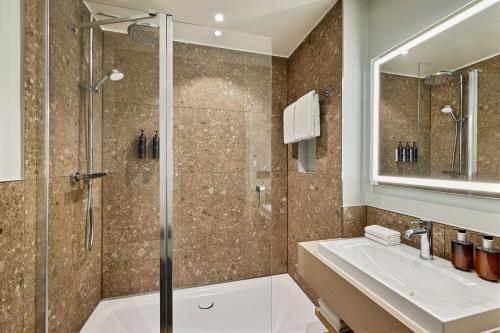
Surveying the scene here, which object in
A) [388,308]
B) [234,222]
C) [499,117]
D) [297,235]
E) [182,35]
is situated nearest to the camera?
[388,308]

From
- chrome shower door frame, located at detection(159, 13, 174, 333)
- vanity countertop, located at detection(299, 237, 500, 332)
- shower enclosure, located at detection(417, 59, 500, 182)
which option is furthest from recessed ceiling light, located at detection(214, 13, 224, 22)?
vanity countertop, located at detection(299, 237, 500, 332)

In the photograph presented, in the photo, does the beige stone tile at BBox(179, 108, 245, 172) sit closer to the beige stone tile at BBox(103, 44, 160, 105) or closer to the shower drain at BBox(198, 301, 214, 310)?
the beige stone tile at BBox(103, 44, 160, 105)

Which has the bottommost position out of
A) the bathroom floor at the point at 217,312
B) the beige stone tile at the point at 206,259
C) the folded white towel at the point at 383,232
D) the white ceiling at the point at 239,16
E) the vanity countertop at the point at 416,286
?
the bathroom floor at the point at 217,312

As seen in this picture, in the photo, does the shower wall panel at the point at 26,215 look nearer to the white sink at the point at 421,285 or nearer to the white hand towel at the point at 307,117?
the white sink at the point at 421,285

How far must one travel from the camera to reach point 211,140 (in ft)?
4.84

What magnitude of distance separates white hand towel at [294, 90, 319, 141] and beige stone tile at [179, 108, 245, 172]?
53 cm

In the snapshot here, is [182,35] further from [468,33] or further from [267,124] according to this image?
[468,33]

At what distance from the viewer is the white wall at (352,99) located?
4.89ft

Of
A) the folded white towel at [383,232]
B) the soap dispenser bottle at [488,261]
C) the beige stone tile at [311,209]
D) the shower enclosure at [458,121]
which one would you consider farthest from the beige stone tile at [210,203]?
the soap dispenser bottle at [488,261]

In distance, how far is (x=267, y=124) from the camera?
5.60 ft

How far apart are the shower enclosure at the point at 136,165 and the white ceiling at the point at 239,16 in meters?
0.02

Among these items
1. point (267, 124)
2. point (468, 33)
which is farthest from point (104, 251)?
point (468, 33)

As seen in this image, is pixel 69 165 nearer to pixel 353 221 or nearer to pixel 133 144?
pixel 133 144

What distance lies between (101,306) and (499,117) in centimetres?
230
